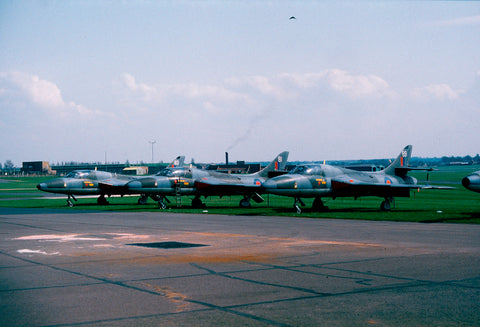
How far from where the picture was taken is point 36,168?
184 metres

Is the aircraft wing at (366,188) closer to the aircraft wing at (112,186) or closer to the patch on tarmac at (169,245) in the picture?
the patch on tarmac at (169,245)

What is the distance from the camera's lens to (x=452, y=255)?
13.8 m

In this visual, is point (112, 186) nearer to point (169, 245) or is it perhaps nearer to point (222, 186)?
point (222, 186)

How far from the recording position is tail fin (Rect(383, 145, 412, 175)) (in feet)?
120

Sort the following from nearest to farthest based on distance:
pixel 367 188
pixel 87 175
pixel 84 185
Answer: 1. pixel 367 188
2. pixel 84 185
3. pixel 87 175

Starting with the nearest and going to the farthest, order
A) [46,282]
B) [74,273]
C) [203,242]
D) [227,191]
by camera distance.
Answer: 1. [46,282]
2. [74,273]
3. [203,242]
4. [227,191]

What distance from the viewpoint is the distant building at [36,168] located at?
587 feet

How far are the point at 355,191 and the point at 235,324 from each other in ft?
86.3

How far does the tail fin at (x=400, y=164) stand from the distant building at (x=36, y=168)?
157960 millimetres

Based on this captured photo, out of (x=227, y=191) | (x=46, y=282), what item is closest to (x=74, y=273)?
(x=46, y=282)

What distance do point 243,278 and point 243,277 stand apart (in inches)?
4.6

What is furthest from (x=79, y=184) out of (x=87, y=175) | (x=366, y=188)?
(x=366, y=188)

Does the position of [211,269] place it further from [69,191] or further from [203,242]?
[69,191]

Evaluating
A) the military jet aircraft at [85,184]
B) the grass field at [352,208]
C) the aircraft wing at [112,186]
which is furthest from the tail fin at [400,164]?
the aircraft wing at [112,186]
